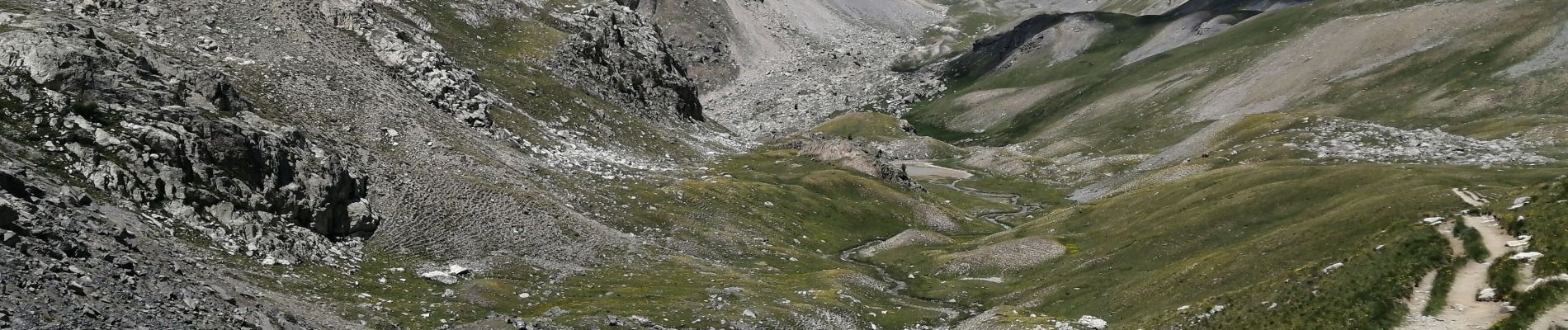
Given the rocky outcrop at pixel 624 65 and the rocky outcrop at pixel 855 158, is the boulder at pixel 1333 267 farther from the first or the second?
the rocky outcrop at pixel 624 65

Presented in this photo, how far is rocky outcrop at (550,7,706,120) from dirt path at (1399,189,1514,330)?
11088 centimetres

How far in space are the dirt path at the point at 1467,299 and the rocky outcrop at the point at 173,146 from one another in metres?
58.0

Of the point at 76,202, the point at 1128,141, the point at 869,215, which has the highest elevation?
the point at 76,202

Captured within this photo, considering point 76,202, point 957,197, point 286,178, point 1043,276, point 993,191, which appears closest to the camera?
point 76,202

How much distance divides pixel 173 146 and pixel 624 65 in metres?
101

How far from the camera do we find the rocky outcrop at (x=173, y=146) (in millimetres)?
56188

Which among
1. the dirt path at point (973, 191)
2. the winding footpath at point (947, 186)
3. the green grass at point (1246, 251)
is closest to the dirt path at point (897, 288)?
the winding footpath at point (947, 186)

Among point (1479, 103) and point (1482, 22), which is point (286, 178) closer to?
point (1479, 103)

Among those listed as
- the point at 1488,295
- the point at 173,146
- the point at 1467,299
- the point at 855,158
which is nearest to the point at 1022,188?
the point at 855,158

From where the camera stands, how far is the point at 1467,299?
44.2 m

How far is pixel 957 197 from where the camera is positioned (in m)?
158

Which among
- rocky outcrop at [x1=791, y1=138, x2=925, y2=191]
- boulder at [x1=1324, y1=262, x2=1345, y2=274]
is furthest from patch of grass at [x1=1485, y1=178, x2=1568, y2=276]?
rocky outcrop at [x1=791, y1=138, x2=925, y2=191]

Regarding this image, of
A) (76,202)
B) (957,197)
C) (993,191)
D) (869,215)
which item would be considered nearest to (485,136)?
(869,215)

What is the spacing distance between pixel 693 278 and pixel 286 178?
29.9m
